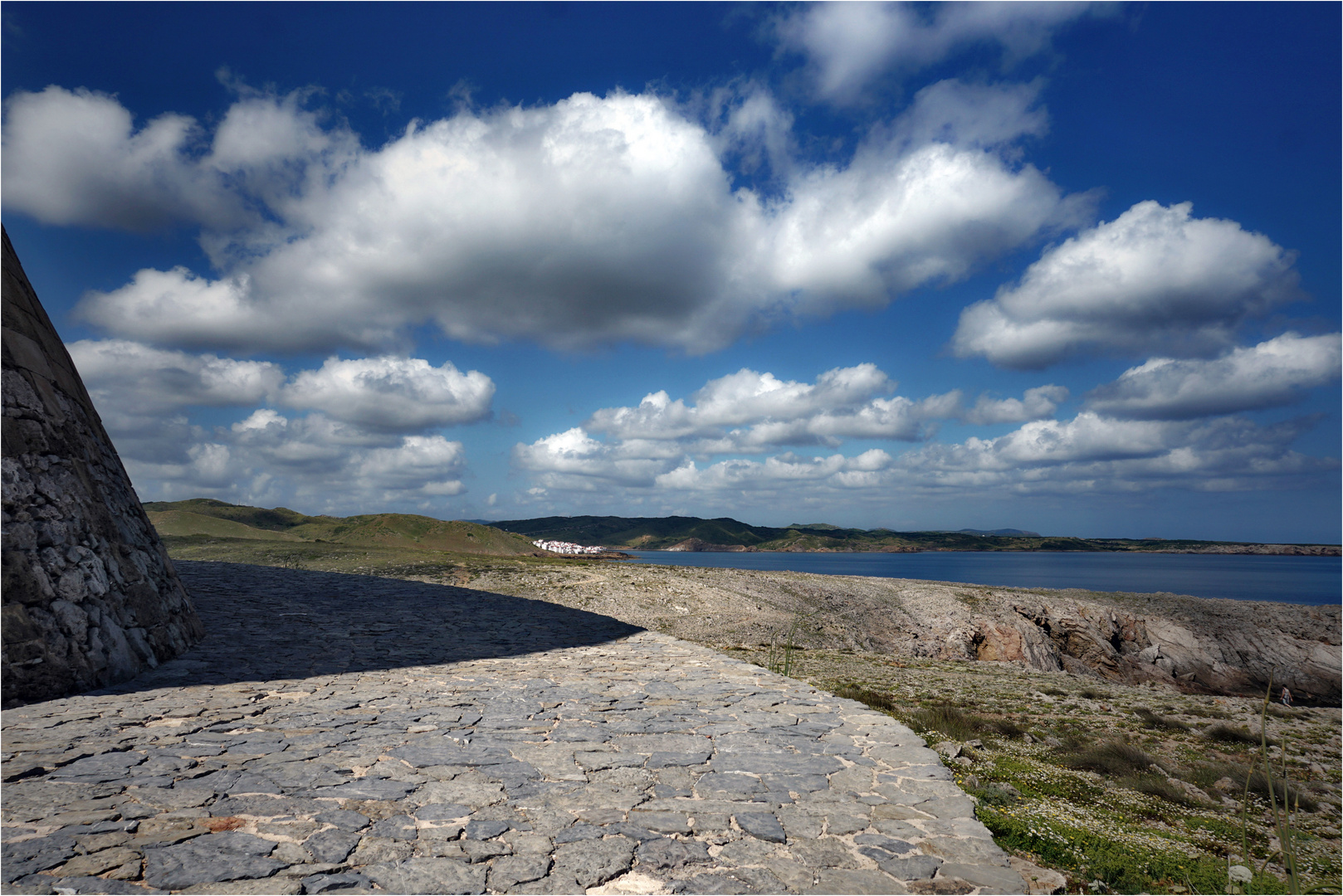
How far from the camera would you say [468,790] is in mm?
4645

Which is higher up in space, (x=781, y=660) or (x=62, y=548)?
(x=62, y=548)

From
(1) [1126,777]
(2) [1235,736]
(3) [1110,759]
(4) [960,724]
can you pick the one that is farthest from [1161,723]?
(4) [960,724]

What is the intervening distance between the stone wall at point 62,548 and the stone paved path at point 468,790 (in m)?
0.48

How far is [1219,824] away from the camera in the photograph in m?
5.91

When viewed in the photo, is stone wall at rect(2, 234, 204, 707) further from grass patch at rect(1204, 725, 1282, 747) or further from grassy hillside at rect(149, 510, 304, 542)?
grassy hillside at rect(149, 510, 304, 542)

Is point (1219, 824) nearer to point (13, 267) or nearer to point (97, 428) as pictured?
point (97, 428)

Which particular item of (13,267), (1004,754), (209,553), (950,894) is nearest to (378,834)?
(950,894)

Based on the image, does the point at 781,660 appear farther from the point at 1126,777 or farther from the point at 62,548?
the point at 62,548

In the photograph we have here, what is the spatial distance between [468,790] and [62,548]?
6363mm

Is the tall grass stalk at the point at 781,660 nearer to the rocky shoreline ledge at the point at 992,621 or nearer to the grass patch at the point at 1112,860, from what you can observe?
the grass patch at the point at 1112,860

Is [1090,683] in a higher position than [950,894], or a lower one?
lower

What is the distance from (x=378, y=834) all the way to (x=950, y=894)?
359 cm

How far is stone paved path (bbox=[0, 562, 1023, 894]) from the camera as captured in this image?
3.51m

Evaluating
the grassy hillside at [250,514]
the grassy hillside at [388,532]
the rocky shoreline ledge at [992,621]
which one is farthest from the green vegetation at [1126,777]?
the grassy hillside at [250,514]
